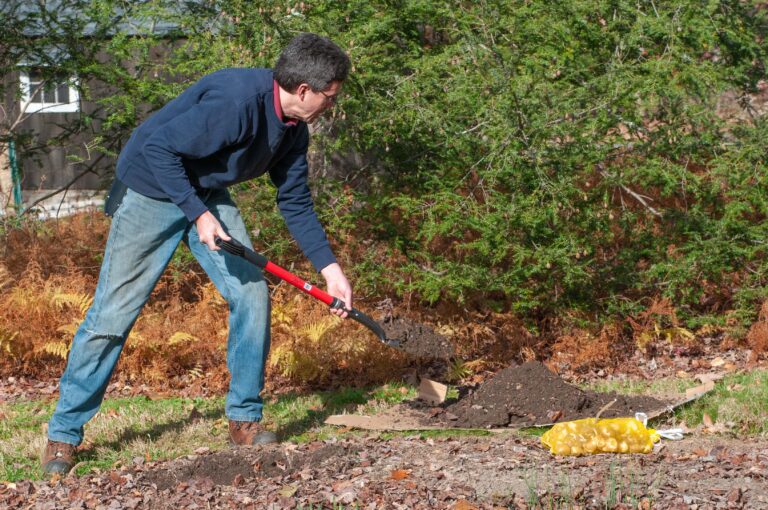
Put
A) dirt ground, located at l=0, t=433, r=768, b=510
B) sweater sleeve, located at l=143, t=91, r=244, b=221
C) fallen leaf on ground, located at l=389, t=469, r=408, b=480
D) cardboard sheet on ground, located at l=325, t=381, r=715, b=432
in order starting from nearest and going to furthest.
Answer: dirt ground, located at l=0, t=433, r=768, b=510 < fallen leaf on ground, located at l=389, t=469, r=408, b=480 < sweater sleeve, located at l=143, t=91, r=244, b=221 < cardboard sheet on ground, located at l=325, t=381, r=715, b=432

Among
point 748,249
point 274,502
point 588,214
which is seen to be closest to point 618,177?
point 588,214

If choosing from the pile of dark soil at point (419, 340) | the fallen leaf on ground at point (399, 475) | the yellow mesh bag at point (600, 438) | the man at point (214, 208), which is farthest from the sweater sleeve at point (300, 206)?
the yellow mesh bag at point (600, 438)

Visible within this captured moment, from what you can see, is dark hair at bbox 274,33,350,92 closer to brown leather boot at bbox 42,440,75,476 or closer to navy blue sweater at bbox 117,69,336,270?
navy blue sweater at bbox 117,69,336,270

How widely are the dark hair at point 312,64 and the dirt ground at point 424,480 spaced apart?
1.72 meters

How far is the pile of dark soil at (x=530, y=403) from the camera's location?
512cm

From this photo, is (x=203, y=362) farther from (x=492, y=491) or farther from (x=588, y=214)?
(x=492, y=491)

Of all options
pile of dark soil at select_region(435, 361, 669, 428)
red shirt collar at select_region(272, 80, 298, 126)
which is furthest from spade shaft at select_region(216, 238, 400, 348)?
pile of dark soil at select_region(435, 361, 669, 428)

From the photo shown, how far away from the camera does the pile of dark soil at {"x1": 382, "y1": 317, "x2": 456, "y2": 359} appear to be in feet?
19.1

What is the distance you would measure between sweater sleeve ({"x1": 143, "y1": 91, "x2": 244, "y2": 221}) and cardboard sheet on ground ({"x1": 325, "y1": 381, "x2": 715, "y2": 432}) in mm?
1679

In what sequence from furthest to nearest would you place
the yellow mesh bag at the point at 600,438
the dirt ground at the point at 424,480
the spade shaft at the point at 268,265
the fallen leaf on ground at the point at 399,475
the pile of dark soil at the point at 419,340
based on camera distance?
the pile of dark soil at the point at 419,340 → the yellow mesh bag at the point at 600,438 → the spade shaft at the point at 268,265 → the fallen leaf on ground at the point at 399,475 → the dirt ground at the point at 424,480

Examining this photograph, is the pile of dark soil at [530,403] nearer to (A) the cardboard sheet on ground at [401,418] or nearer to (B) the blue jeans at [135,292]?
(A) the cardboard sheet on ground at [401,418]

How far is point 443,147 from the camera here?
265 inches

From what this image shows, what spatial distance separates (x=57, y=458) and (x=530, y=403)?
254 centimetres

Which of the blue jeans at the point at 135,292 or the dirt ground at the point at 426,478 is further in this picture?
the blue jeans at the point at 135,292
